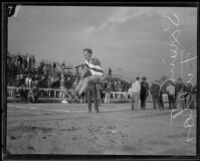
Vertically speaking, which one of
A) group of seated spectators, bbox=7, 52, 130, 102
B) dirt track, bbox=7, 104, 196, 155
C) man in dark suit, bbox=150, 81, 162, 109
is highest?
group of seated spectators, bbox=7, 52, 130, 102

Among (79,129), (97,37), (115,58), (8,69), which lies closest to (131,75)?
(115,58)

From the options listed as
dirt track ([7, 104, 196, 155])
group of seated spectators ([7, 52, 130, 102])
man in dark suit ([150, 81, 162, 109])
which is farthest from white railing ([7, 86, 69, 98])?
man in dark suit ([150, 81, 162, 109])

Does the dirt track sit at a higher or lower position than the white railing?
lower

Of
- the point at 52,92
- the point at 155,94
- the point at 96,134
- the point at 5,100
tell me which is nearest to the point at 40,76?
the point at 52,92

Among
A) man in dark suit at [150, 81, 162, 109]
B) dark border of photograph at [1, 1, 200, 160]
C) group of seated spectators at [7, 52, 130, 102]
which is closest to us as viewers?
dark border of photograph at [1, 1, 200, 160]

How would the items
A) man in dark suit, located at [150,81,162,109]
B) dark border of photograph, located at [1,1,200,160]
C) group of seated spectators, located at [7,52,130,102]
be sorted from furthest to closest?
man in dark suit, located at [150,81,162,109], group of seated spectators, located at [7,52,130,102], dark border of photograph, located at [1,1,200,160]

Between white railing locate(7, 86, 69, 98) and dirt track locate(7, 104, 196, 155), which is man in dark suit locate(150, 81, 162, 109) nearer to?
dirt track locate(7, 104, 196, 155)

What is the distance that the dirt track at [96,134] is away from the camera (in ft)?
19.1

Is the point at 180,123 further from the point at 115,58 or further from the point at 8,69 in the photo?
the point at 8,69

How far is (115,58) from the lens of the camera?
599 cm

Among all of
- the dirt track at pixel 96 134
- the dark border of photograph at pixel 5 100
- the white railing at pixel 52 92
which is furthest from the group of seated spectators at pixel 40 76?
the dirt track at pixel 96 134

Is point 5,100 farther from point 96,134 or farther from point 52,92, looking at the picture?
point 96,134

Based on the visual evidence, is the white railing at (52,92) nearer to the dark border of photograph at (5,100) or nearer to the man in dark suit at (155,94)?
the dark border of photograph at (5,100)

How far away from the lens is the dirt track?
5832 millimetres
